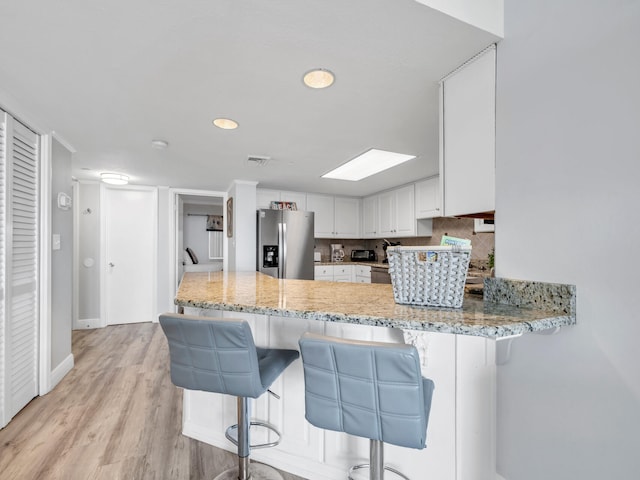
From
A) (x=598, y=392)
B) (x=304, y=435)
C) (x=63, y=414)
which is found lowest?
(x=63, y=414)

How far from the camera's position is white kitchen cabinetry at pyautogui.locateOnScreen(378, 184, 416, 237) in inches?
171

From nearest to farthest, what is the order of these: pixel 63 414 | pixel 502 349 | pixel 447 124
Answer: pixel 502 349 → pixel 447 124 → pixel 63 414

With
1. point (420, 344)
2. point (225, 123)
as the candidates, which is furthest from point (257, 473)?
point (225, 123)

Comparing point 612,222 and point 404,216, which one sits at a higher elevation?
point 404,216

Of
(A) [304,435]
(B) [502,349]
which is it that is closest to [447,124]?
(B) [502,349]

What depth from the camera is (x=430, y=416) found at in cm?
134

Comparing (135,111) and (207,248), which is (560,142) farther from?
(207,248)

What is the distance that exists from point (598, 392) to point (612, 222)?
1.79ft

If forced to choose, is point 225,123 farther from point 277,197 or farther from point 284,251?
point 277,197

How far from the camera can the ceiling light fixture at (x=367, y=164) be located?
307cm

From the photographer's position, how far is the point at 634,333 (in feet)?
3.02

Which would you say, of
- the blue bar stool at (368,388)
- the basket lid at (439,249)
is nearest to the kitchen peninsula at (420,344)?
the blue bar stool at (368,388)

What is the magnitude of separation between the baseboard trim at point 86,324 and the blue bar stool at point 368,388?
15.3 ft

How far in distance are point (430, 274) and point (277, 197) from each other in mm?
3856
